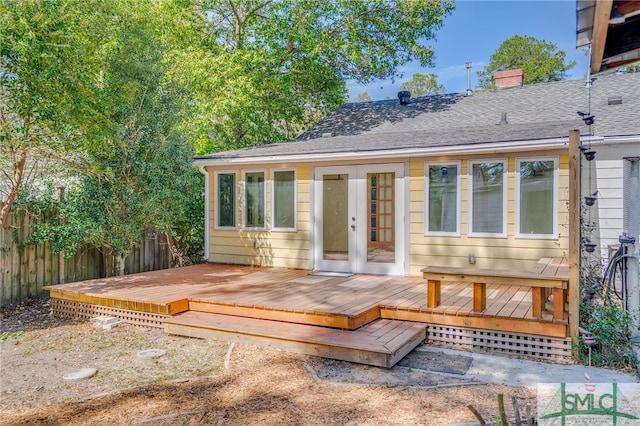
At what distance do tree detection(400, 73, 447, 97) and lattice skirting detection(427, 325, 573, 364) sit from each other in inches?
1030

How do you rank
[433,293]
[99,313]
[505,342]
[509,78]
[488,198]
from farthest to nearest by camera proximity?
[509,78] < [488,198] < [99,313] < [433,293] < [505,342]

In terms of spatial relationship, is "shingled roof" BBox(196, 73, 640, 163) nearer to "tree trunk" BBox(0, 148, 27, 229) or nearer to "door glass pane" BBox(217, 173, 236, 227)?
"door glass pane" BBox(217, 173, 236, 227)

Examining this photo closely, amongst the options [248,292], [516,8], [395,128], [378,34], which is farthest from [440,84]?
[248,292]

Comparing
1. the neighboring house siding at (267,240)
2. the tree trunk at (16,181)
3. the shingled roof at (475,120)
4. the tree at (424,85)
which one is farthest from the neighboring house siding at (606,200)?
the tree at (424,85)

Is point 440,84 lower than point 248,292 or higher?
higher

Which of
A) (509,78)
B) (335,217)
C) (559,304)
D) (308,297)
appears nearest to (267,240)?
(335,217)

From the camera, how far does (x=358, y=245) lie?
290 inches

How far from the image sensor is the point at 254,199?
8406 mm

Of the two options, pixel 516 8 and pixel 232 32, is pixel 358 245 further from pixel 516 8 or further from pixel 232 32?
pixel 232 32

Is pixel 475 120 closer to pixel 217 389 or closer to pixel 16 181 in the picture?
pixel 217 389

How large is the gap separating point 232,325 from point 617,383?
3563mm

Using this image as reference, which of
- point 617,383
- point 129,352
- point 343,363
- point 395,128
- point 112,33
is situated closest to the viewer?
point 617,383

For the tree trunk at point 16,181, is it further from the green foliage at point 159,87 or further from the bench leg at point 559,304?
the bench leg at point 559,304

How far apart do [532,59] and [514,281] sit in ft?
78.0
